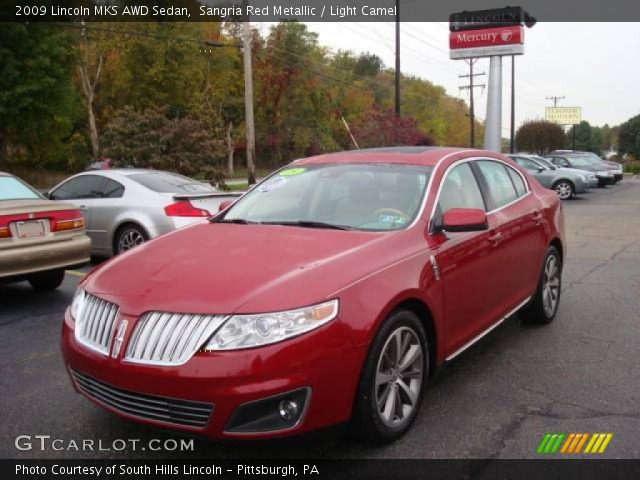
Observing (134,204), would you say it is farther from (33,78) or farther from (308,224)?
(33,78)

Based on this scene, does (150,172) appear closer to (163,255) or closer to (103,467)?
(163,255)

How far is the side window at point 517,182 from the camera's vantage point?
5188 mm

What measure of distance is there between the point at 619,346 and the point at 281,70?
52827 mm

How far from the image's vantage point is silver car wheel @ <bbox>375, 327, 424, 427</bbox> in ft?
10.3

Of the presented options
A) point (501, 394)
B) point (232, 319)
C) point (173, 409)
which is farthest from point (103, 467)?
point (501, 394)

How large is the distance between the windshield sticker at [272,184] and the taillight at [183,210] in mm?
3796

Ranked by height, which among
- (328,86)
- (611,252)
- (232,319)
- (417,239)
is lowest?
(611,252)

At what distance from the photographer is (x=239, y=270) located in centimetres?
306

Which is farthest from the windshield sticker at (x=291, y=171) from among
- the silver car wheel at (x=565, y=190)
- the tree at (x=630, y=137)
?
the tree at (x=630, y=137)

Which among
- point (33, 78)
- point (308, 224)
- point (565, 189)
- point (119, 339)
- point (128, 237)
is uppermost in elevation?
point (33, 78)

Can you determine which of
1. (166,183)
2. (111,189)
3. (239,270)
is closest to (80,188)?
(111,189)

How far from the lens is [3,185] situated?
666cm

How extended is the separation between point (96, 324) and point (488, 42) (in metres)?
34.8

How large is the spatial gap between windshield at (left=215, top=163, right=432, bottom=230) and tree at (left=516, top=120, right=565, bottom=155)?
62174 mm
